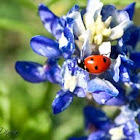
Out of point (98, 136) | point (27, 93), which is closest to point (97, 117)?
point (98, 136)

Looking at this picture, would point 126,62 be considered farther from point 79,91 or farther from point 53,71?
point 53,71

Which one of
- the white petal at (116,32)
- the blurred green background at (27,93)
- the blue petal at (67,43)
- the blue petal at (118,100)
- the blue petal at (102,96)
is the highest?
the blue petal at (67,43)

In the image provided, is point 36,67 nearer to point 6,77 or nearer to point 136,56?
point 136,56

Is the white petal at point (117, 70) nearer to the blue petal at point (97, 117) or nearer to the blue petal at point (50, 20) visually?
the blue petal at point (50, 20)

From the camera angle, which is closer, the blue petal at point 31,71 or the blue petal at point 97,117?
the blue petal at point 31,71

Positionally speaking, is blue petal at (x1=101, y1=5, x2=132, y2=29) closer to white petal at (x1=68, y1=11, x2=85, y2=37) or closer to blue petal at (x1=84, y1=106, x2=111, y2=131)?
white petal at (x1=68, y1=11, x2=85, y2=37)

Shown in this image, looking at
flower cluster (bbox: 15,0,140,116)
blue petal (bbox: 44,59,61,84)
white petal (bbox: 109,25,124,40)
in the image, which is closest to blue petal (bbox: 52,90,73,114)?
flower cluster (bbox: 15,0,140,116)

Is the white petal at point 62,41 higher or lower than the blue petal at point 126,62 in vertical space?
higher

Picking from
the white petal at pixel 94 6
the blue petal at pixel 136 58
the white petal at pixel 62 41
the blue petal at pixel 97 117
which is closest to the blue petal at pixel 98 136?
the blue petal at pixel 97 117
